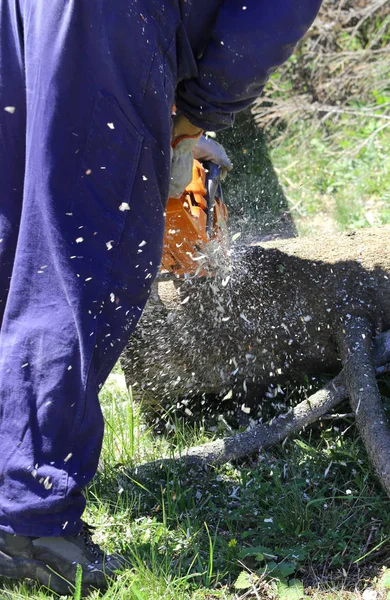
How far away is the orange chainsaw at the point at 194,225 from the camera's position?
2564 mm

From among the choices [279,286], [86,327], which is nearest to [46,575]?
[86,327]

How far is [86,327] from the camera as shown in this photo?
1966mm

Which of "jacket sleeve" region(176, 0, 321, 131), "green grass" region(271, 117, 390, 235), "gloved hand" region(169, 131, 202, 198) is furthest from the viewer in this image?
"green grass" region(271, 117, 390, 235)

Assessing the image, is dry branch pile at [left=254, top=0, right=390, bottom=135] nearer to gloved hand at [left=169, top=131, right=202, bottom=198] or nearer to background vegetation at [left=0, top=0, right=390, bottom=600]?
background vegetation at [left=0, top=0, right=390, bottom=600]

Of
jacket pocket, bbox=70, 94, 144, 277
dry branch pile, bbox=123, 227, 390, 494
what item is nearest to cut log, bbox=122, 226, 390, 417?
dry branch pile, bbox=123, 227, 390, 494

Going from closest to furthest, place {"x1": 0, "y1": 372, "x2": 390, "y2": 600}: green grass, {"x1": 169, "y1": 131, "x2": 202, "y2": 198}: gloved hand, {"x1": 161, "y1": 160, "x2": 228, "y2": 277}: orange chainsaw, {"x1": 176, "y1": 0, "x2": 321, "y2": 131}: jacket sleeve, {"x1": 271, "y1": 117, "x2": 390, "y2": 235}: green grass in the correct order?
{"x1": 176, "y1": 0, "x2": 321, "y2": 131}: jacket sleeve → {"x1": 0, "y1": 372, "x2": 390, "y2": 600}: green grass → {"x1": 169, "y1": 131, "x2": 202, "y2": 198}: gloved hand → {"x1": 161, "y1": 160, "x2": 228, "y2": 277}: orange chainsaw → {"x1": 271, "y1": 117, "x2": 390, "y2": 235}: green grass

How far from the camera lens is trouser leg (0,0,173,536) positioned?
188 cm

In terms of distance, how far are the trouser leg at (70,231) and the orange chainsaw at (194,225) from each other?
0.51 metres

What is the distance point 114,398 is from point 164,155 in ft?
4.56

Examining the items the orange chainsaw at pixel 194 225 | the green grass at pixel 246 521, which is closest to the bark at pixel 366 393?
the green grass at pixel 246 521

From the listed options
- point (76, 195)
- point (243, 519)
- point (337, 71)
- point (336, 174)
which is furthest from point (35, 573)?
point (337, 71)

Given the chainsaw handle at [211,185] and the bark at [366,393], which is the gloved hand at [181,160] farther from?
the bark at [366,393]

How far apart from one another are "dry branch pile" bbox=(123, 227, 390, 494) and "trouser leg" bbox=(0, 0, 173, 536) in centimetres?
82

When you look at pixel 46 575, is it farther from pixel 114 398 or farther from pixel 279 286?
pixel 279 286
